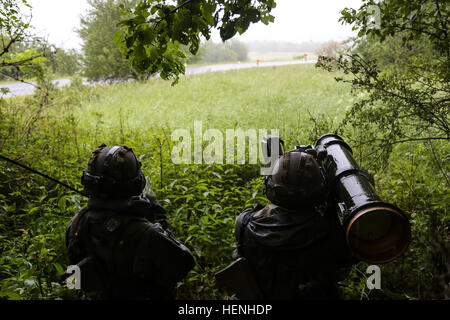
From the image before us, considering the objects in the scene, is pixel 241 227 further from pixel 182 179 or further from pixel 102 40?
pixel 102 40

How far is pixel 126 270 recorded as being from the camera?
1807mm

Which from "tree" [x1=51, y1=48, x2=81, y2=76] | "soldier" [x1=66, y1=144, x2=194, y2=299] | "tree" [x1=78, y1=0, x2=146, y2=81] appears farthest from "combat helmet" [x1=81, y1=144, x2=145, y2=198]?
"tree" [x1=51, y1=48, x2=81, y2=76]

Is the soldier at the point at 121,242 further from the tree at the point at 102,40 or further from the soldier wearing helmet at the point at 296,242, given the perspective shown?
the tree at the point at 102,40

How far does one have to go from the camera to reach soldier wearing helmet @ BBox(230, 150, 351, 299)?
1691mm

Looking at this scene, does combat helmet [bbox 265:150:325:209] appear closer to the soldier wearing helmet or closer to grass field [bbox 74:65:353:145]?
→ the soldier wearing helmet

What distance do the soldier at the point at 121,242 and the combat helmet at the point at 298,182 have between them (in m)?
0.69

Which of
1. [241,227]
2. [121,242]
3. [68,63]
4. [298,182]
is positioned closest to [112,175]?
[121,242]

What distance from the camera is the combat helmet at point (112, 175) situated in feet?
5.97

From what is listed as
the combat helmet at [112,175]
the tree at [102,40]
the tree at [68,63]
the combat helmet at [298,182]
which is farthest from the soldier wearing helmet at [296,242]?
the tree at [68,63]

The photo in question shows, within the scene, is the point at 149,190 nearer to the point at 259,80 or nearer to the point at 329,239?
the point at 329,239

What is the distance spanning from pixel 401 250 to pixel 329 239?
0.39 meters

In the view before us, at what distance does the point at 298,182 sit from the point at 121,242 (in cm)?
111
